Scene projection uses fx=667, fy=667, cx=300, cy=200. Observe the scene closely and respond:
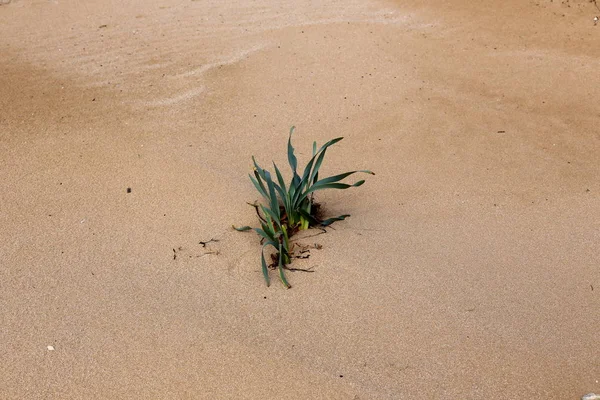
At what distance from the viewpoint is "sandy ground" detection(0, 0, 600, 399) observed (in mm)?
2525

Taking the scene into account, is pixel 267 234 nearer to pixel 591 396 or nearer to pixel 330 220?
pixel 330 220

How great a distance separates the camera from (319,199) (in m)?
3.78

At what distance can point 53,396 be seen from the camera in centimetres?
237

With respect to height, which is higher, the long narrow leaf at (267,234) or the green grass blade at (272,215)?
the green grass blade at (272,215)

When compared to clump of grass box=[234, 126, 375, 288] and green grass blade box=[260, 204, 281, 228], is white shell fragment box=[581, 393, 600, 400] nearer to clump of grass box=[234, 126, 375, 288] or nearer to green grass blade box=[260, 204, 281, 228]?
clump of grass box=[234, 126, 375, 288]

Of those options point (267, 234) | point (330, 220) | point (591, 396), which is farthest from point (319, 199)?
point (591, 396)

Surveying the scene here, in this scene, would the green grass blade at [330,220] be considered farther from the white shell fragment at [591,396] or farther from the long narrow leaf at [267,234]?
the white shell fragment at [591,396]

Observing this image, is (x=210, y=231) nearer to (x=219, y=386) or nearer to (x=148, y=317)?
(x=148, y=317)

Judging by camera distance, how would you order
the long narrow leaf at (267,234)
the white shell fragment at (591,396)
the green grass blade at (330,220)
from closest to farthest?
the white shell fragment at (591,396), the long narrow leaf at (267,234), the green grass blade at (330,220)

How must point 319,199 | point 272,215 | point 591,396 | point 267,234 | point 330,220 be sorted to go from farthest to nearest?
point 319,199, point 330,220, point 272,215, point 267,234, point 591,396

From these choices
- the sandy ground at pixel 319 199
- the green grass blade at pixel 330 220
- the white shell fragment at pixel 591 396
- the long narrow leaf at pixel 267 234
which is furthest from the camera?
the green grass blade at pixel 330 220

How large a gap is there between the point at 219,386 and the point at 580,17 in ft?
18.0

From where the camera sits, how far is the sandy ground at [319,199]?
2.53 metres

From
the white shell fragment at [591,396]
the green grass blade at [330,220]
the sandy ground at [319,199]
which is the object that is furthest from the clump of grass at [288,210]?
the white shell fragment at [591,396]
